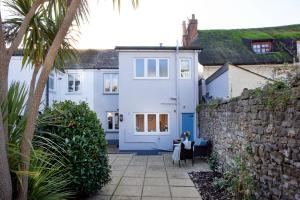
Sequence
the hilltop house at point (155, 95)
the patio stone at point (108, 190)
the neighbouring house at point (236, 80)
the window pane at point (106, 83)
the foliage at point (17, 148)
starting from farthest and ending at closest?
1. the window pane at point (106, 83)
2. the hilltop house at point (155, 95)
3. the neighbouring house at point (236, 80)
4. the patio stone at point (108, 190)
5. the foliage at point (17, 148)

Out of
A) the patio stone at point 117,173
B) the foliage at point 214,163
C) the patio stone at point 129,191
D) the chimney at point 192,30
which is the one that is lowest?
the patio stone at point 117,173

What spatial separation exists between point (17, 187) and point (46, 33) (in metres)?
2.16

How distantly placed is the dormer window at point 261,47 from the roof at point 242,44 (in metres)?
0.27

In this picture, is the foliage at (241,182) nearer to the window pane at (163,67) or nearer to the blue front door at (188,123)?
the blue front door at (188,123)

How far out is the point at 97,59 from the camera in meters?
20.1

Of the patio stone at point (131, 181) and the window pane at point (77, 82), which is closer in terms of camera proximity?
the patio stone at point (131, 181)

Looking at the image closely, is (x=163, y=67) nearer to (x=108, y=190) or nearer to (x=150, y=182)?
(x=150, y=182)

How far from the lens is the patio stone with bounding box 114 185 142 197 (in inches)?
250

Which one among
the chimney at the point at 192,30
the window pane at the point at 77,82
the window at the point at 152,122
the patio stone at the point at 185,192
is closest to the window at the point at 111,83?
the window pane at the point at 77,82

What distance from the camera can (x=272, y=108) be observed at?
448cm

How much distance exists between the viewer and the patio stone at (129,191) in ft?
20.9

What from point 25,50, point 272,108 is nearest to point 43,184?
point 25,50

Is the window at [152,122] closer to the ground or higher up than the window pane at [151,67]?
closer to the ground

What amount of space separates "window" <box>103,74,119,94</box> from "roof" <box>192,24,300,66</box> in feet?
20.2
